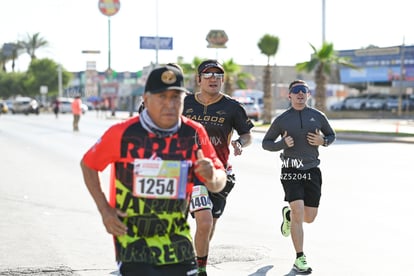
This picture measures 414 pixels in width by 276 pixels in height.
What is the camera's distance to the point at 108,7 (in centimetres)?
6681

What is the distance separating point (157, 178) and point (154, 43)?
5516 centimetres

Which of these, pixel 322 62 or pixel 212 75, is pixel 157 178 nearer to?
pixel 212 75

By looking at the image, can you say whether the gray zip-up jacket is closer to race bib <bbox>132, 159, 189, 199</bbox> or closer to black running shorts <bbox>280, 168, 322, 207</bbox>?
black running shorts <bbox>280, 168, 322, 207</bbox>

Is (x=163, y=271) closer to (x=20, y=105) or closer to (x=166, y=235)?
(x=166, y=235)

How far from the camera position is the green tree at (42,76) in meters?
104

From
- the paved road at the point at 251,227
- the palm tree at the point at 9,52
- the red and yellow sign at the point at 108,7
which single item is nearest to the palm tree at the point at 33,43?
the palm tree at the point at 9,52

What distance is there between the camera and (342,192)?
1252 cm

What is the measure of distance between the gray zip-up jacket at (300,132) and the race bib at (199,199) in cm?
133

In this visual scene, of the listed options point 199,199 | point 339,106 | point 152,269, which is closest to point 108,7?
point 339,106

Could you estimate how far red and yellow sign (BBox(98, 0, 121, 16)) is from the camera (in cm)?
Answer: 6631

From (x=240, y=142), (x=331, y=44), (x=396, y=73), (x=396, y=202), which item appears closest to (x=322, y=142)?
(x=240, y=142)

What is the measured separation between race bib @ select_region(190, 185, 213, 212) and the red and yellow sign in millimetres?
61533

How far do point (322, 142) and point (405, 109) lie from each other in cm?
5907

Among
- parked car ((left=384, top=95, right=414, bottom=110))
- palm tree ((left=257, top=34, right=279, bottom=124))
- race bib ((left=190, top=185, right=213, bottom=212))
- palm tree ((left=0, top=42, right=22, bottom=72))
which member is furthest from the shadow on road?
palm tree ((left=0, top=42, right=22, bottom=72))
